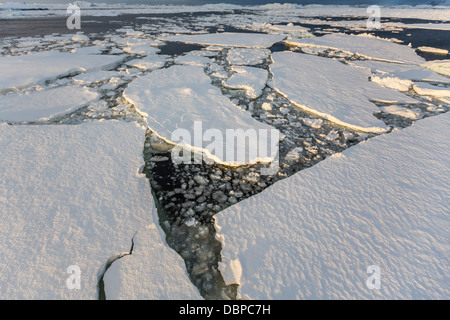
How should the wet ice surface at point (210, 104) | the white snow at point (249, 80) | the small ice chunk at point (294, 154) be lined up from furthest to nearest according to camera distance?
the white snow at point (249, 80) < the small ice chunk at point (294, 154) < the wet ice surface at point (210, 104)

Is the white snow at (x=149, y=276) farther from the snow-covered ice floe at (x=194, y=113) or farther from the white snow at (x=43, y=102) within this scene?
the white snow at (x=43, y=102)

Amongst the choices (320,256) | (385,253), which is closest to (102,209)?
(320,256)

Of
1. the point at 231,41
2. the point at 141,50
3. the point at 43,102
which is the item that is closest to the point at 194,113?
the point at 43,102

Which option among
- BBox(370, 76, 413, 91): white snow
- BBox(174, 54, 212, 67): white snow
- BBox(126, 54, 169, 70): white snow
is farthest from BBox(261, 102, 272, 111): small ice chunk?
BBox(126, 54, 169, 70): white snow

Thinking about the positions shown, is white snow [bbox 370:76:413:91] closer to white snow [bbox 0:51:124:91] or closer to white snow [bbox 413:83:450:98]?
white snow [bbox 413:83:450:98]

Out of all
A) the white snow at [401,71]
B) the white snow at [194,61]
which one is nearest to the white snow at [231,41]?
the white snow at [194,61]
